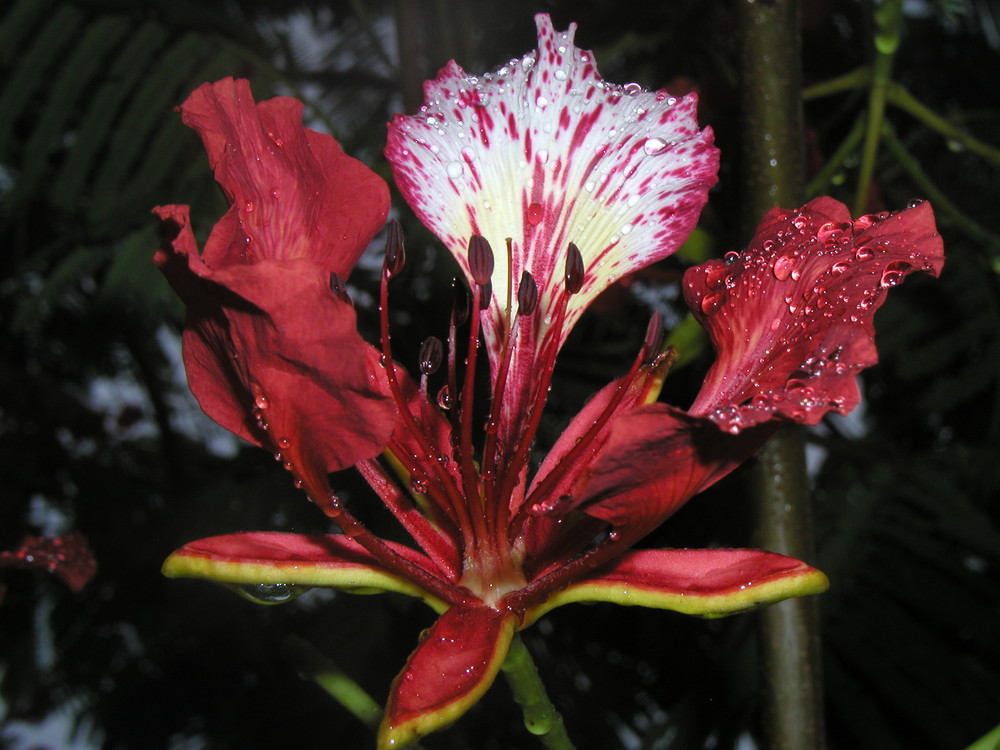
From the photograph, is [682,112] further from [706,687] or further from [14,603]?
[14,603]

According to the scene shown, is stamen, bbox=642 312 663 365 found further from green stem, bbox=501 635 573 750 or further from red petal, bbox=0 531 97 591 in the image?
red petal, bbox=0 531 97 591

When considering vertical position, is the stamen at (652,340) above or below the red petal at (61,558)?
below

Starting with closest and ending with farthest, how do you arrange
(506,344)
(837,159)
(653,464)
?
1. (653,464)
2. (506,344)
3. (837,159)

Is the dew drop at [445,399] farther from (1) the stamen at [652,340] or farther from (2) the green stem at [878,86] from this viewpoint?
(2) the green stem at [878,86]

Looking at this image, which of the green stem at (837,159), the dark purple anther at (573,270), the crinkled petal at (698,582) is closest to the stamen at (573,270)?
the dark purple anther at (573,270)

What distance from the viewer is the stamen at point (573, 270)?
372 mm

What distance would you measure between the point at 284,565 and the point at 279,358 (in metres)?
0.07

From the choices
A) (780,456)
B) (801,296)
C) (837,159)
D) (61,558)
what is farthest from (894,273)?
(61,558)

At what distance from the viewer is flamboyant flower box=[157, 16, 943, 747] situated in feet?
0.95

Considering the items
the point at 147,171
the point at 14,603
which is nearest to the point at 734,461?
the point at 147,171

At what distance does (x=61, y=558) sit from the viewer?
49cm

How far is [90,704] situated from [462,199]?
107 centimetres

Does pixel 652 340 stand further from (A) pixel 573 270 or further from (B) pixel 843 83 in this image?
(B) pixel 843 83

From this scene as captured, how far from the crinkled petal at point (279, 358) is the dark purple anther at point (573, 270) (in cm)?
10
